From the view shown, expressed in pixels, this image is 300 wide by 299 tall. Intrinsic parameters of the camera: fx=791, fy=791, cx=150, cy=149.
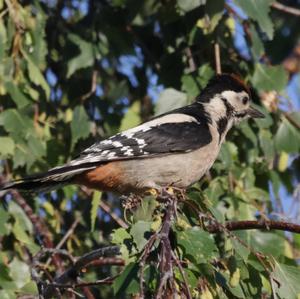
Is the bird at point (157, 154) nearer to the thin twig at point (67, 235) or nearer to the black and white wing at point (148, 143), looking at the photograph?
the black and white wing at point (148, 143)

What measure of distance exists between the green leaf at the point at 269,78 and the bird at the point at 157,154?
0.30ft

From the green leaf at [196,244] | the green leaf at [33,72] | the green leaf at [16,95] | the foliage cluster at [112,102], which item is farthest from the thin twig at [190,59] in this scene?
the green leaf at [196,244]

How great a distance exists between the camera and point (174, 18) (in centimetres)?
443

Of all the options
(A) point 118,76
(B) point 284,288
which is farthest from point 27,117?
(B) point 284,288

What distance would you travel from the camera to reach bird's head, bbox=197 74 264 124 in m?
4.41

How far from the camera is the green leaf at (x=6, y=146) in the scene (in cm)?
390

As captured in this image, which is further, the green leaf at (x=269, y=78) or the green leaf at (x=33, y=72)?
the green leaf at (x=269, y=78)

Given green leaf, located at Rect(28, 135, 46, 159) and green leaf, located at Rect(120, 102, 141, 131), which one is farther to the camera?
green leaf, located at Rect(120, 102, 141, 131)

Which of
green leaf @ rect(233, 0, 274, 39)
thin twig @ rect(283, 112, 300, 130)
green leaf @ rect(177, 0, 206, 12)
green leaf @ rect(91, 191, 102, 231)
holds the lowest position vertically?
green leaf @ rect(91, 191, 102, 231)

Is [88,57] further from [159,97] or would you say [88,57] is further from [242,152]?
[242,152]

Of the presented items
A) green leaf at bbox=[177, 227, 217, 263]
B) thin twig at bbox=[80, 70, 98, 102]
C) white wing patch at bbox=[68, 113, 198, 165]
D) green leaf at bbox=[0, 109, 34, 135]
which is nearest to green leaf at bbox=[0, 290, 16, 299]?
white wing patch at bbox=[68, 113, 198, 165]

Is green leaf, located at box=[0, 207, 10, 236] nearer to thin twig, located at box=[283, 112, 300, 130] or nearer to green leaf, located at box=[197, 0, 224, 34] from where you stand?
green leaf, located at box=[197, 0, 224, 34]

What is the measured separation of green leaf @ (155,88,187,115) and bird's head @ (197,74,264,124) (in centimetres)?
16

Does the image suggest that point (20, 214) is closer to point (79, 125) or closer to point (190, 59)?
point (79, 125)
